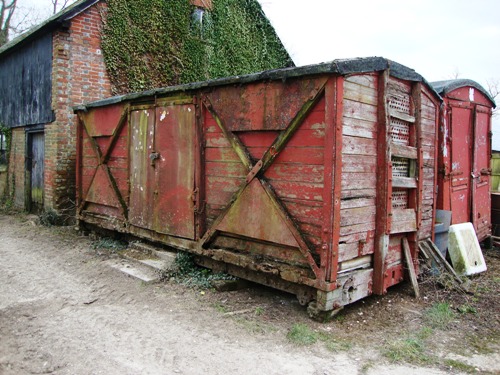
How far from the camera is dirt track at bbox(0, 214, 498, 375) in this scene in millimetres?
3697

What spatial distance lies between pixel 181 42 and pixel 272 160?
787 centimetres

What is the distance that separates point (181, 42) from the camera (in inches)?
458

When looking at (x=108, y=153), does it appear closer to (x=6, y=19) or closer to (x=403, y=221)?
(x=403, y=221)

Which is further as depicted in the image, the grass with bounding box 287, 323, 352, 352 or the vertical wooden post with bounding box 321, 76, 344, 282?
the vertical wooden post with bounding box 321, 76, 344, 282

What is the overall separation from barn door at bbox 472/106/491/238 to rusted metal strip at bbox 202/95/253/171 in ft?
15.5

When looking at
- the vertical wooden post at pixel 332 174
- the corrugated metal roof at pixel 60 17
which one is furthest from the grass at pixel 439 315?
the corrugated metal roof at pixel 60 17

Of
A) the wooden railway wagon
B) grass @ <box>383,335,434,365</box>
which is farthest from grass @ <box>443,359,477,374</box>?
the wooden railway wagon

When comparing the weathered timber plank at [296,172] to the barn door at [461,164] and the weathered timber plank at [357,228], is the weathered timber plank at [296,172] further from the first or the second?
the barn door at [461,164]

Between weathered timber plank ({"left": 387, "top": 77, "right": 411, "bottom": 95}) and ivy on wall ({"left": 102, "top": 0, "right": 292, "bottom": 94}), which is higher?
ivy on wall ({"left": 102, "top": 0, "right": 292, "bottom": 94})

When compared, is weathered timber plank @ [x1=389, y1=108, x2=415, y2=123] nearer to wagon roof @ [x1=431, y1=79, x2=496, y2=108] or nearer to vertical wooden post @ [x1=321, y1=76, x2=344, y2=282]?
vertical wooden post @ [x1=321, y1=76, x2=344, y2=282]

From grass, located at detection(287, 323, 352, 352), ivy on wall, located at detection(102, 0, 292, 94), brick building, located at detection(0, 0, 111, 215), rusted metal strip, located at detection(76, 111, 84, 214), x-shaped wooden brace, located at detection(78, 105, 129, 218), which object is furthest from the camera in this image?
ivy on wall, located at detection(102, 0, 292, 94)

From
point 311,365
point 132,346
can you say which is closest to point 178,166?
point 132,346

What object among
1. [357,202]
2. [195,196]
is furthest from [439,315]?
[195,196]

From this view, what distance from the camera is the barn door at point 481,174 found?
7805 millimetres
